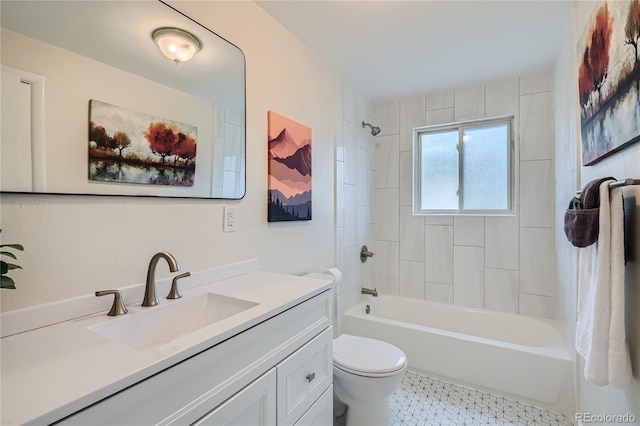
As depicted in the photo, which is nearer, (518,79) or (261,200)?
(261,200)

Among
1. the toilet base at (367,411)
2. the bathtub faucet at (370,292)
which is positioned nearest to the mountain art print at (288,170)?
the toilet base at (367,411)

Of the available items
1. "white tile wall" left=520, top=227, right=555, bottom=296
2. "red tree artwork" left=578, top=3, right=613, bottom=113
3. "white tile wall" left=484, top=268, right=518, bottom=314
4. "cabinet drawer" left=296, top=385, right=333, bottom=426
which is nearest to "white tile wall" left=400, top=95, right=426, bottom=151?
A: "white tile wall" left=520, top=227, right=555, bottom=296

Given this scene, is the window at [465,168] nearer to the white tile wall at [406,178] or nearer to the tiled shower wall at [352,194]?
the white tile wall at [406,178]

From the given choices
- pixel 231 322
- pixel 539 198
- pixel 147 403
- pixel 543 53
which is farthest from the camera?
pixel 539 198

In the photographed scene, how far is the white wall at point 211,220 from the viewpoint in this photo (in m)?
0.85

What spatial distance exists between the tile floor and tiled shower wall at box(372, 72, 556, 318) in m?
0.83

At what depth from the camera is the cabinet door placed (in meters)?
0.79

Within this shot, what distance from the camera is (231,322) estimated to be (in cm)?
86

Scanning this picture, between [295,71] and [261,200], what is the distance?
912mm

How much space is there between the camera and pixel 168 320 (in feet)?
3.46

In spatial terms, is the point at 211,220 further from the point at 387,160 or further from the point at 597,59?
the point at 387,160

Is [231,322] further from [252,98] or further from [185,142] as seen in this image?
[252,98]

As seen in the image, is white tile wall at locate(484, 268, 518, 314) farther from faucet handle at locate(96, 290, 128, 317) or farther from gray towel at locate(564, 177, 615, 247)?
faucet handle at locate(96, 290, 128, 317)

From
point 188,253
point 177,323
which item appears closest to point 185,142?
point 188,253
